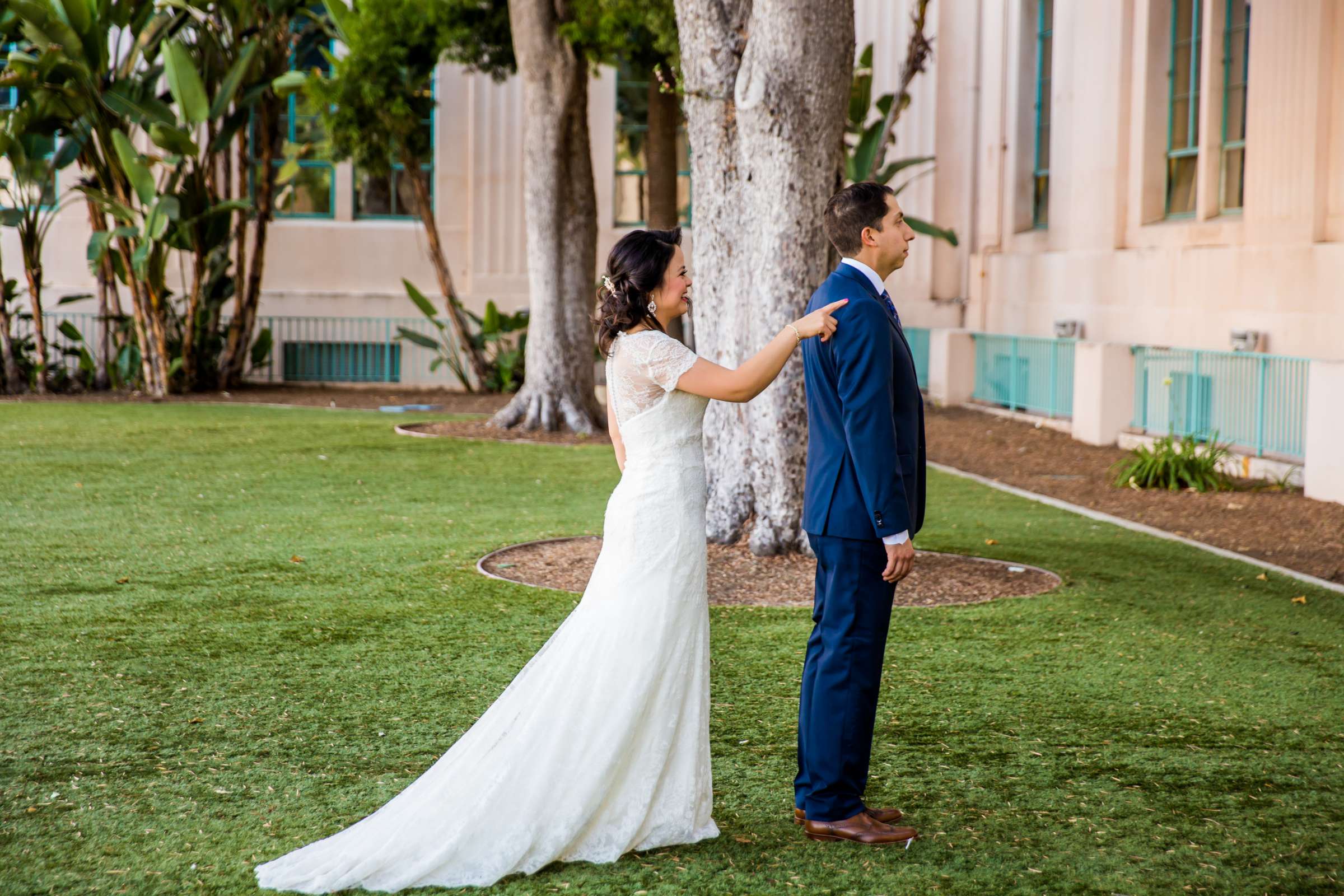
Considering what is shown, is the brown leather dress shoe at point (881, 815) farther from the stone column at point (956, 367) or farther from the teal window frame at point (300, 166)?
the teal window frame at point (300, 166)

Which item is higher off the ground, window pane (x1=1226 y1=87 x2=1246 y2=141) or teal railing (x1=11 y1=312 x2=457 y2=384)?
window pane (x1=1226 y1=87 x2=1246 y2=141)

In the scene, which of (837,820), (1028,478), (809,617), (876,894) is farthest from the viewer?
(1028,478)

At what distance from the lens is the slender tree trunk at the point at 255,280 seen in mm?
19484

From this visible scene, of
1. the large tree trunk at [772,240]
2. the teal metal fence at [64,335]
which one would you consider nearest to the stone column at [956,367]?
the large tree trunk at [772,240]

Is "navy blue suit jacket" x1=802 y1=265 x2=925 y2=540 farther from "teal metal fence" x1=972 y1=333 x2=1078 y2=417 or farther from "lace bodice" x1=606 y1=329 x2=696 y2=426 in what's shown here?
"teal metal fence" x1=972 y1=333 x2=1078 y2=417

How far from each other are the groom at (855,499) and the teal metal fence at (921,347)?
16.4 metres

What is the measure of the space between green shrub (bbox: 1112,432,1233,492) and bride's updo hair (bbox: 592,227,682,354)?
355 inches

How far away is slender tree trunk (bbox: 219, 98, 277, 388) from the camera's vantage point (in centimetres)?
1948


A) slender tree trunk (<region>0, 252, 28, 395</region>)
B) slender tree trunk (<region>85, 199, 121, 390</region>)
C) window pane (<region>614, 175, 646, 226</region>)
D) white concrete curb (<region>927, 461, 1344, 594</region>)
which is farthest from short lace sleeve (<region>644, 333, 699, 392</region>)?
window pane (<region>614, 175, 646, 226</region>)

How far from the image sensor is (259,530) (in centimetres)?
943

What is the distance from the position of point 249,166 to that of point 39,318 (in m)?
5.45

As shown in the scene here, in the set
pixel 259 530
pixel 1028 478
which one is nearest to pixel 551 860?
pixel 259 530

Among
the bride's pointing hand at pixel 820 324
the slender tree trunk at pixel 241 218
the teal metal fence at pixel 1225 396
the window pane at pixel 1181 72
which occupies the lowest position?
the teal metal fence at pixel 1225 396

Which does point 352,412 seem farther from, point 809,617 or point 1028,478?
point 809,617
